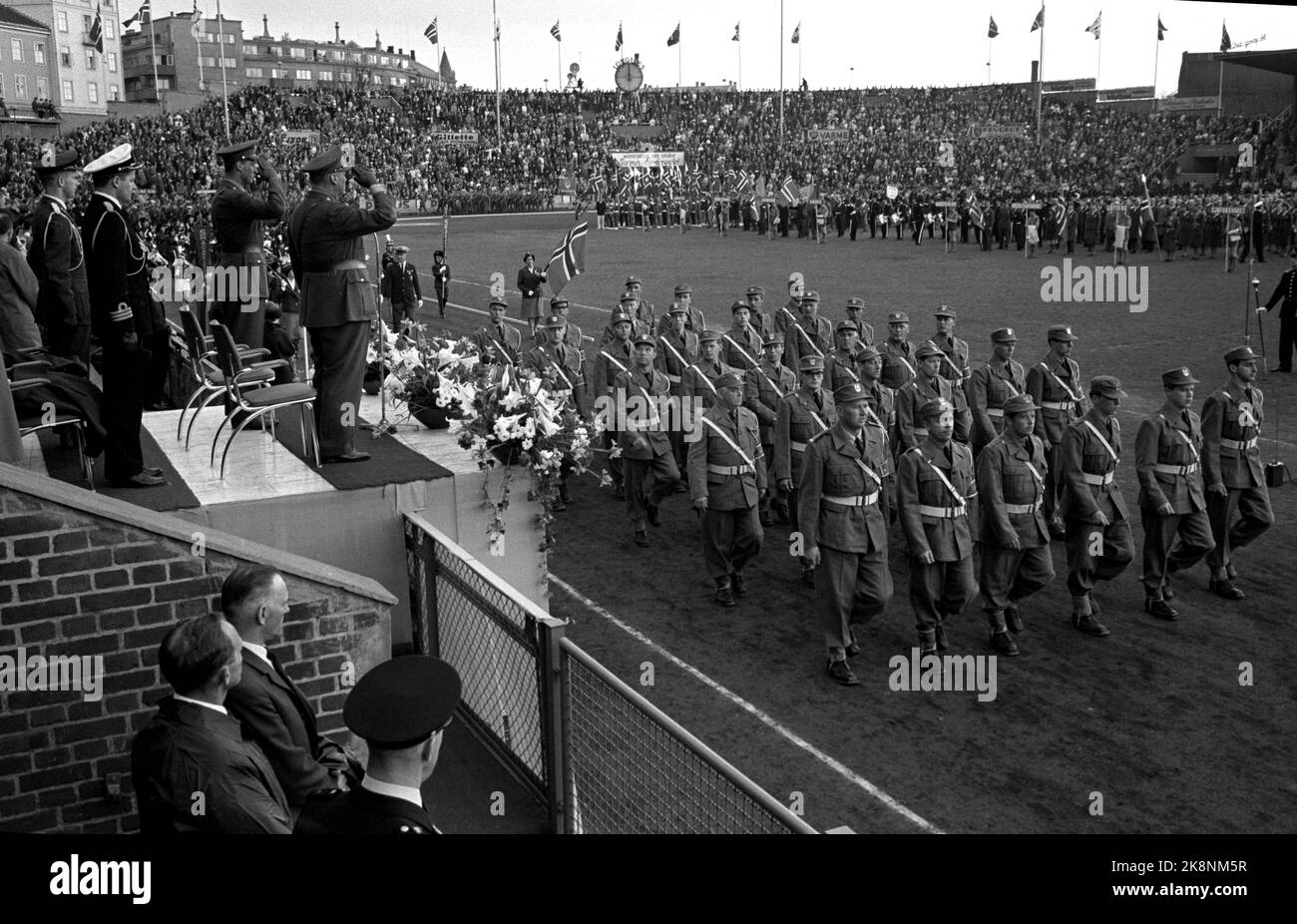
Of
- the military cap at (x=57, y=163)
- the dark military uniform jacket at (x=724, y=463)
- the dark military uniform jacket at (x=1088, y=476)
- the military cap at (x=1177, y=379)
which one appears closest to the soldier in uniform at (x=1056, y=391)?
the military cap at (x=1177, y=379)

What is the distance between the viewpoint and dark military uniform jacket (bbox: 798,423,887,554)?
8.40 meters

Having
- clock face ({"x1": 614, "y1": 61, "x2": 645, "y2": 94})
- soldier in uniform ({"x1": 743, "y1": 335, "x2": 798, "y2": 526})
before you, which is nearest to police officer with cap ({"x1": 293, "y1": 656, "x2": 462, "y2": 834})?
soldier in uniform ({"x1": 743, "y1": 335, "x2": 798, "y2": 526})

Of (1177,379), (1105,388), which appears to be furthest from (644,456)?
(1177,379)

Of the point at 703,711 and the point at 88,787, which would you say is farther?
the point at 703,711

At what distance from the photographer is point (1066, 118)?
6706 centimetres

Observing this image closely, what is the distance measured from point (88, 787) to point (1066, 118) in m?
70.0

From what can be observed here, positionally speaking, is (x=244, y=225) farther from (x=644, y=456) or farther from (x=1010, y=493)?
(x=1010, y=493)

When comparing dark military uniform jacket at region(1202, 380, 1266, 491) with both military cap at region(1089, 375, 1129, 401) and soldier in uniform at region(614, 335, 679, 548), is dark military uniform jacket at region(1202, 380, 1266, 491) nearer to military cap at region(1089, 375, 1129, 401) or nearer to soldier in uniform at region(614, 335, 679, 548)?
military cap at region(1089, 375, 1129, 401)

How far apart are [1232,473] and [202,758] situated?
28.3 ft

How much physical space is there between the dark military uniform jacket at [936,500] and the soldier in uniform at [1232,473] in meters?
2.37

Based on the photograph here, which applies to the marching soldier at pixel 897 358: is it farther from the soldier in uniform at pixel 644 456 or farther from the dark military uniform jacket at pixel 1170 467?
the dark military uniform jacket at pixel 1170 467

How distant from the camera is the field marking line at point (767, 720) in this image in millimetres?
6328

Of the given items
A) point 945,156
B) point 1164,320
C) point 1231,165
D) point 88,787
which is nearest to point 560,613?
point 88,787
